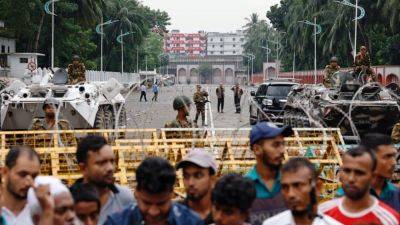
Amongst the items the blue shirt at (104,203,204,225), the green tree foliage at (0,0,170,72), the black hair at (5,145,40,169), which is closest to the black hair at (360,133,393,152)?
Answer: the blue shirt at (104,203,204,225)

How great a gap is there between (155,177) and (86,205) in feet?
1.65

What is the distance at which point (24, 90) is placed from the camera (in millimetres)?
19266

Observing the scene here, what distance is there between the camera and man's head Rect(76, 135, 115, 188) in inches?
207

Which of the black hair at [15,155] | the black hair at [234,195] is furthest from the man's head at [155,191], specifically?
the black hair at [15,155]

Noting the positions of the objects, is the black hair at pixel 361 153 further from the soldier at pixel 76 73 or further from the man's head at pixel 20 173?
the soldier at pixel 76 73

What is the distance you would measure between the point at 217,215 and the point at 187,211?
0.66ft

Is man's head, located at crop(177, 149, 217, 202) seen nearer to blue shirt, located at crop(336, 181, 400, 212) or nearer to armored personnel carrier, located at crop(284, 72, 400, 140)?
blue shirt, located at crop(336, 181, 400, 212)

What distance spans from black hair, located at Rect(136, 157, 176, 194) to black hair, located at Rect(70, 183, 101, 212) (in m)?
0.33

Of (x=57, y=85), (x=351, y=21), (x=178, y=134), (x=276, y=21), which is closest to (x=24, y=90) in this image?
(x=57, y=85)

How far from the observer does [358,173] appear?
16.3 feet

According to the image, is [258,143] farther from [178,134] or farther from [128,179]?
[178,134]

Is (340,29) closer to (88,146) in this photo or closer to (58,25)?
(58,25)

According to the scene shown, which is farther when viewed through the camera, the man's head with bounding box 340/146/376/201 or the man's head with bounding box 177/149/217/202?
the man's head with bounding box 177/149/217/202

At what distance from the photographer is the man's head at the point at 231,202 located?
4551 millimetres
